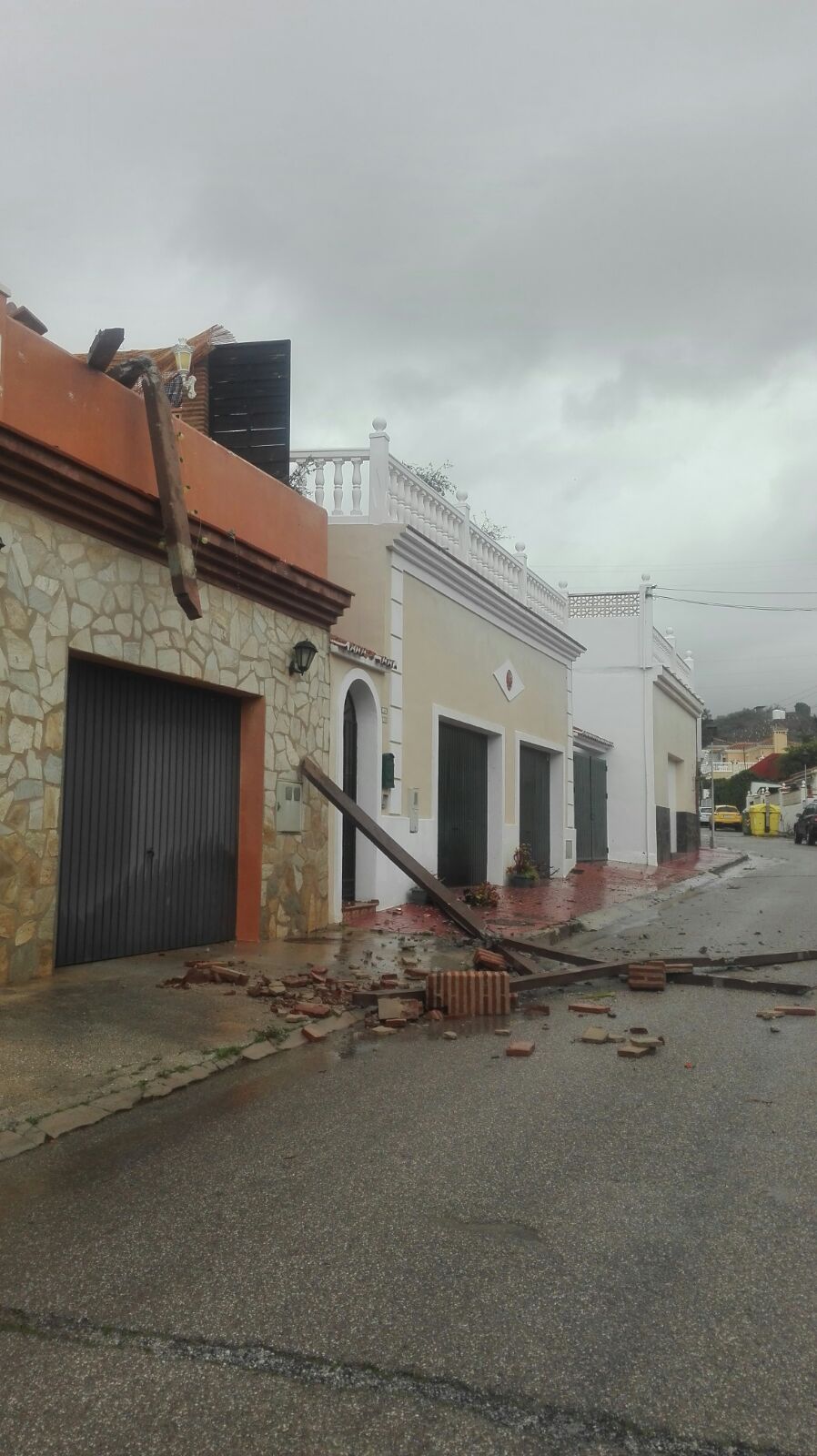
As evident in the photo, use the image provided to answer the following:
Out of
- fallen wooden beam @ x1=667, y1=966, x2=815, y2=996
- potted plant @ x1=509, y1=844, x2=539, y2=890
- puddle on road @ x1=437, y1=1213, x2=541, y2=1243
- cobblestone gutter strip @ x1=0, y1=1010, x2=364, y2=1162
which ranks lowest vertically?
puddle on road @ x1=437, y1=1213, x2=541, y2=1243

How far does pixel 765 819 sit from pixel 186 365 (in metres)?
44.8

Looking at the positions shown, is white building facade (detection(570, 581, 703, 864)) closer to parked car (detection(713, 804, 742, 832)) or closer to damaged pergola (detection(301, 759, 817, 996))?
damaged pergola (detection(301, 759, 817, 996))

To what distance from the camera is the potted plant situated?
16.8 meters

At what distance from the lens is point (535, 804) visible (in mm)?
19125

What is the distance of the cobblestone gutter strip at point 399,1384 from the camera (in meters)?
2.20

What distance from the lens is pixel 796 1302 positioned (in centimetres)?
281

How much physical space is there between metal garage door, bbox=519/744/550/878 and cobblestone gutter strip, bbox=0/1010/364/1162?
12.3 m

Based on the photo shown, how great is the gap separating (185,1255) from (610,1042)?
11.0 ft

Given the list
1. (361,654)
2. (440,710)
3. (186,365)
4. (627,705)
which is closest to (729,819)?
(627,705)

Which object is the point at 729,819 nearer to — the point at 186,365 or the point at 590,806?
the point at 590,806

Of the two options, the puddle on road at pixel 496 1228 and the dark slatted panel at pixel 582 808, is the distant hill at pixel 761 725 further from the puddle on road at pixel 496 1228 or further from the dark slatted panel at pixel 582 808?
the puddle on road at pixel 496 1228

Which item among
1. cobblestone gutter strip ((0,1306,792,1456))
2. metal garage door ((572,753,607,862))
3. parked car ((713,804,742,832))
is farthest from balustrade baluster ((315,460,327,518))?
parked car ((713,804,742,832))

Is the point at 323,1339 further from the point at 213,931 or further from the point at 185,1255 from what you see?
the point at 213,931

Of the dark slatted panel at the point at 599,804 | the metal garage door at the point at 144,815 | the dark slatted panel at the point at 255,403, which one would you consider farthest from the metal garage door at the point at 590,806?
the metal garage door at the point at 144,815
